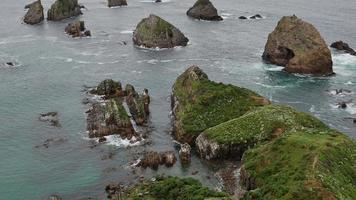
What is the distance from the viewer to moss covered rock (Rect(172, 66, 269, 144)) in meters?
85.3

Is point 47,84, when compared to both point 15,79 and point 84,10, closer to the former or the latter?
point 15,79

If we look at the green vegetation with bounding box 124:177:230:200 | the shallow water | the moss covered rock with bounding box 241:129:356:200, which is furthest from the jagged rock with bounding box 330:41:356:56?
the green vegetation with bounding box 124:177:230:200

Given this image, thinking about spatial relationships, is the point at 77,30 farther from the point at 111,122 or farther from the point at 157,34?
the point at 111,122

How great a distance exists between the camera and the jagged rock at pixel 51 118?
93312 millimetres

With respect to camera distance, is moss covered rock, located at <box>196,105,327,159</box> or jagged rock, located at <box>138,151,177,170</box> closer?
jagged rock, located at <box>138,151,177,170</box>

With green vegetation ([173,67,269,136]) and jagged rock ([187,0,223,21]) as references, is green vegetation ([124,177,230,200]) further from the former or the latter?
jagged rock ([187,0,223,21])

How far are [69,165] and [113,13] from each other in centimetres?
11911

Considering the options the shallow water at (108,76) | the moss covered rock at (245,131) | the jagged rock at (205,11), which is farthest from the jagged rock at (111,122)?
the jagged rock at (205,11)

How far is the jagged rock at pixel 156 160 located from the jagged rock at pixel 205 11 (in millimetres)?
103992

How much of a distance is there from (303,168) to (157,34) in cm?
8843

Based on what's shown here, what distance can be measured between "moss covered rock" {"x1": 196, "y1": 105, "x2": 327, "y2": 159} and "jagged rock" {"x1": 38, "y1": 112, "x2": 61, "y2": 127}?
2761cm

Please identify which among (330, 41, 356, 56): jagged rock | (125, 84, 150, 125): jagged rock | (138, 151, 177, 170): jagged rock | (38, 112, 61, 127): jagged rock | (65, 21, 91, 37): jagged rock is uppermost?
(65, 21, 91, 37): jagged rock

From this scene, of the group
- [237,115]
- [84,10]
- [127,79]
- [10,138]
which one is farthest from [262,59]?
[84,10]

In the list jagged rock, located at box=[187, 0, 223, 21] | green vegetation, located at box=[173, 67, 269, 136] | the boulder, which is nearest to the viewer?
green vegetation, located at box=[173, 67, 269, 136]
